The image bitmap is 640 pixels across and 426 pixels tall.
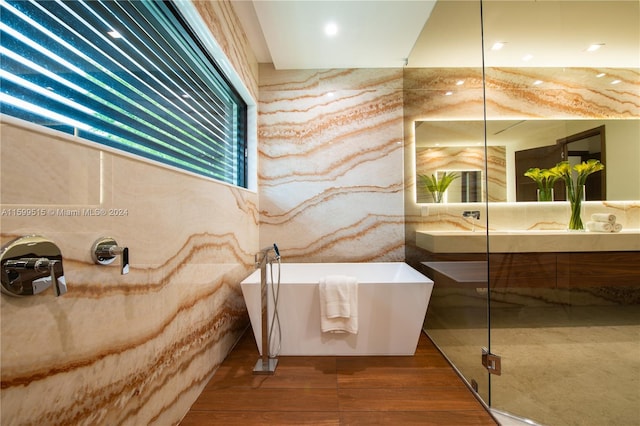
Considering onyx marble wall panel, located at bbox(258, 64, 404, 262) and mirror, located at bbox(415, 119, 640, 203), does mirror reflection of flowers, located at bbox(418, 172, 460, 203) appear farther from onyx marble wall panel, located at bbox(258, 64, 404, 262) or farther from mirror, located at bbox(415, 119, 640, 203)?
onyx marble wall panel, located at bbox(258, 64, 404, 262)

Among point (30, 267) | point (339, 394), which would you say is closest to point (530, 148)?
point (339, 394)

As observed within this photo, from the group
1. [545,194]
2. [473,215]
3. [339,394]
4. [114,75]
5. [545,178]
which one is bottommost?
[339,394]

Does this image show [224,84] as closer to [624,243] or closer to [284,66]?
[284,66]

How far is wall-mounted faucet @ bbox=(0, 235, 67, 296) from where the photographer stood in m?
0.60

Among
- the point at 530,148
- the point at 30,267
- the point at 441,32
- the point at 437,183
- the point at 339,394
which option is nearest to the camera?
the point at 30,267

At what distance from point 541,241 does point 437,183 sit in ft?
3.06

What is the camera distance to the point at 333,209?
294cm

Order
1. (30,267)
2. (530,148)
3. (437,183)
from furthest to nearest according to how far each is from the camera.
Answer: (437,183) → (530,148) → (30,267)

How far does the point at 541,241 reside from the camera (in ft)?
6.30

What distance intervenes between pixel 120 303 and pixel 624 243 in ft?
9.59

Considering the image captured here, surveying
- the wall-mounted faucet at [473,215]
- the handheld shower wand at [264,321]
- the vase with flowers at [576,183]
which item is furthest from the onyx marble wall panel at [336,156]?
the vase with flowers at [576,183]

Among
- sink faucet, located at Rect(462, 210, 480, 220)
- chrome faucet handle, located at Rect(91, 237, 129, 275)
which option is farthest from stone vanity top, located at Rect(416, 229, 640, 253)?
chrome faucet handle, located at Rect(91, 237, 129, 275)

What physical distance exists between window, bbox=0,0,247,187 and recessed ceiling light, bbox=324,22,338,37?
41.0 inches

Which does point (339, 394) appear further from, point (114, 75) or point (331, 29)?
point (331, 29)
